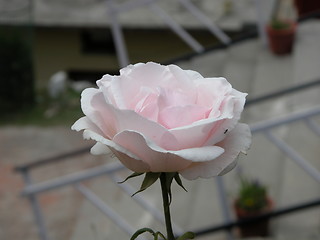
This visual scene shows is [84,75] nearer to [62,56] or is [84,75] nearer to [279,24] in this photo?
[62,56]

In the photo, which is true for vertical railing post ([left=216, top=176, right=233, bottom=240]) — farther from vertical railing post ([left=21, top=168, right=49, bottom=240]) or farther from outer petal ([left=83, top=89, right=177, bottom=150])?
outer petal ([left=83, top=89, right=177, bottom=150])

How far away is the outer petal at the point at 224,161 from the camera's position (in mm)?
818

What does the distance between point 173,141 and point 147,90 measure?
0.07 meters

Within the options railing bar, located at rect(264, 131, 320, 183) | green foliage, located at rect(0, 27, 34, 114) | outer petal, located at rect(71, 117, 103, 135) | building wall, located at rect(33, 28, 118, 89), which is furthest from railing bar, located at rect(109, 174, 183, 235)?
building wall, located at rect(33, 28, 118, 89)

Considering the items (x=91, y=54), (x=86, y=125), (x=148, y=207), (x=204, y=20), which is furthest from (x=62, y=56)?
(x=86, y=125)

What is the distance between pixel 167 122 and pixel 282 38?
4386mm

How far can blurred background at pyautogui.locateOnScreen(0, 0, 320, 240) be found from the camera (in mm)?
3506

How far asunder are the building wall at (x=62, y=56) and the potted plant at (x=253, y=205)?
4469mm

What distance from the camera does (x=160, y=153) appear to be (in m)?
0.78

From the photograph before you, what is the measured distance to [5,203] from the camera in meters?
5.12

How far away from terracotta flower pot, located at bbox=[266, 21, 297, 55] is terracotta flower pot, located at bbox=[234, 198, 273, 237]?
180 centimetres

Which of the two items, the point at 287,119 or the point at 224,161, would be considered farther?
the point at 287,119

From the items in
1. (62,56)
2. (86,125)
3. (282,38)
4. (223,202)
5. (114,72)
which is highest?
(62,56)

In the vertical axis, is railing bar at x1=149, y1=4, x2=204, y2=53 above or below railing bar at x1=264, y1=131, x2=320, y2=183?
above
